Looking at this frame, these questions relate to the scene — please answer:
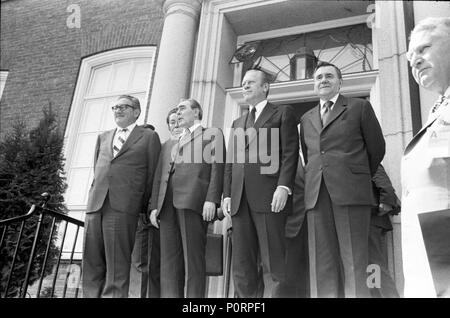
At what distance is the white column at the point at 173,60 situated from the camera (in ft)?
16.5

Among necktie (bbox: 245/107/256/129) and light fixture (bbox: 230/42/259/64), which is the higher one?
light fixture (bbox: 230/42/259/64)

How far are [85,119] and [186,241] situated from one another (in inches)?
157

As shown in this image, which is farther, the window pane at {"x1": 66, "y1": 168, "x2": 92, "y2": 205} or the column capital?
the window pane at {"x1": 66, "y1": 168, "x2": 92, "y2": 205}

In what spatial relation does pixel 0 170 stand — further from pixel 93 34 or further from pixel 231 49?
pixel 231 49

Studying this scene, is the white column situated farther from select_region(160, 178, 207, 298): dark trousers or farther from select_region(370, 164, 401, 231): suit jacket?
select_region(370, 164, 401, 231): suit jacket

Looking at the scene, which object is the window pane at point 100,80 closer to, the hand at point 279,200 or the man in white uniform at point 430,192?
the hand at point 279,200

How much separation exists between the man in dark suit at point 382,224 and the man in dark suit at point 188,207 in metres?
1.15

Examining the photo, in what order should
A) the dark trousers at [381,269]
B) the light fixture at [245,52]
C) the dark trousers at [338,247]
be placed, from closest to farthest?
the dark trousers at [338,247] < the dark trousers at [381,269] < the light fixture at [245,52]

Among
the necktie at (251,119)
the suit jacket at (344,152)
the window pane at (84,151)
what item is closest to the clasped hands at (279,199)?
the suit jacket at (344,152)

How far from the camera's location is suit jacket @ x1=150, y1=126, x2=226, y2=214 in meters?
3.30

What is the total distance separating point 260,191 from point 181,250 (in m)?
0.80

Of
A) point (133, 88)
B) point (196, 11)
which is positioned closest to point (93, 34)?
point (133, 88)

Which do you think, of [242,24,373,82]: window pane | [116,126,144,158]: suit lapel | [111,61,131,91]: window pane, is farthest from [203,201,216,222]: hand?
[111,61,131,91]: window pane

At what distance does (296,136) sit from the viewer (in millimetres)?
3160
